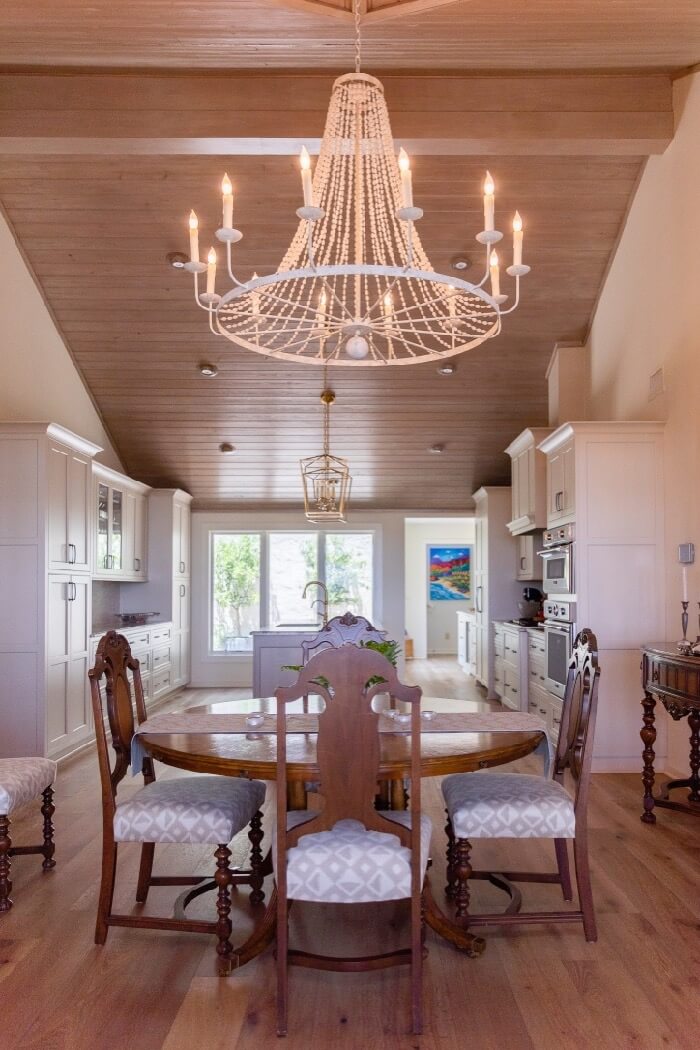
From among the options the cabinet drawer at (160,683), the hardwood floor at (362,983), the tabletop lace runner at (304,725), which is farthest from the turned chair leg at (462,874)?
the cabinet drawer at (160,683)

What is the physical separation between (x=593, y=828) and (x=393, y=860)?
199 cm

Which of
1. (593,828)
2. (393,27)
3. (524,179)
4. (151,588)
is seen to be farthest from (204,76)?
(151,588)

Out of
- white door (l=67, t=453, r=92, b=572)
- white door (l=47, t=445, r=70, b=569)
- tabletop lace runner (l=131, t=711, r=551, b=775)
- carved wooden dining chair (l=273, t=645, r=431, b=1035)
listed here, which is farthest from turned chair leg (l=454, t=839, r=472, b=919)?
white door (l=67, t=453, r=92, b=572)

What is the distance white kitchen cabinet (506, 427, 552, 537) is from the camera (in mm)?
6410

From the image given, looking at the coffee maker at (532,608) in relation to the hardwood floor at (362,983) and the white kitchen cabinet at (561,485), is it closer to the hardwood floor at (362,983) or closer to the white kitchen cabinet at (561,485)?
the white kitchen cabinet at (561,485)

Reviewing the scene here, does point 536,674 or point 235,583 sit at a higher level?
point 235,583

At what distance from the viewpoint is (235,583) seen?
31.0 feet

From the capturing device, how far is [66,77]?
4367mm

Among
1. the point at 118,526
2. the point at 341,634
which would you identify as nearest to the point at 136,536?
the point at 118,526

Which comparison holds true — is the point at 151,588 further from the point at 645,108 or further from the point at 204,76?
the point at 645,108

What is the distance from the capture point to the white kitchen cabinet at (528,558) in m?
7.48

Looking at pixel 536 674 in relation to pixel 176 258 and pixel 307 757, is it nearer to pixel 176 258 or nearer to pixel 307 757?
pixel 176 258

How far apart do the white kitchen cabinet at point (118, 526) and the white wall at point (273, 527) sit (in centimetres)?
109

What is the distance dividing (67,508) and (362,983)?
12.4 feet
